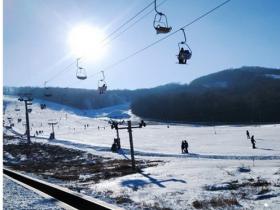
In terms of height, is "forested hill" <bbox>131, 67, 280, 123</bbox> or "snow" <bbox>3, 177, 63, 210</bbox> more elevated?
"forested hill" <bbox>131, 67, 280, 123</bbox>

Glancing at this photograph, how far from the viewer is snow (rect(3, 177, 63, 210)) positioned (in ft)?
41.4

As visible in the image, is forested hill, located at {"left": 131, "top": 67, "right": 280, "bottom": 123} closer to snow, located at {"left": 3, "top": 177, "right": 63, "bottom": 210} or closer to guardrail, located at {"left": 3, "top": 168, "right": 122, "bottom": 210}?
guardrail, located at {"left": 3, "top": 168, "right": 122, "bottom": 210}

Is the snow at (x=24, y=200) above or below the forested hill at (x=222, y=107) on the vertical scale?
below

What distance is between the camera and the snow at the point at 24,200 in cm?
1262

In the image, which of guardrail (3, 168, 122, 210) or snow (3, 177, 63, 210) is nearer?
guardrail (3, 168, 122, 210)

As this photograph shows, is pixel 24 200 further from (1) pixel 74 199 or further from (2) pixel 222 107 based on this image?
(2) pixel 222 107

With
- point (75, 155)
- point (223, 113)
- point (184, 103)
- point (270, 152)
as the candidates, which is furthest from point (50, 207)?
point (184, 103)

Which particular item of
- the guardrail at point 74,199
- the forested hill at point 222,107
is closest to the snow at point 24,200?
the guardrail at point 74,199

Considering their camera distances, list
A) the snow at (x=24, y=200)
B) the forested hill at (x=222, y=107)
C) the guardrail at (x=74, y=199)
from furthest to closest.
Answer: the forested hill at (x=222, y=107)
the snow at (x=24, y=200)
the guardrail at (x=74, y=199)

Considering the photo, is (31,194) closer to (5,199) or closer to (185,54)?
(5,199)

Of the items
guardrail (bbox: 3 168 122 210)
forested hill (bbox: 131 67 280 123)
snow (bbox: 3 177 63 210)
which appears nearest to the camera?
guardrail (bbox: 3 168 122 210)

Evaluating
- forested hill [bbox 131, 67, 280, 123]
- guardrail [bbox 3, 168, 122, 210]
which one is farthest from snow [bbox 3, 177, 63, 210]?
forested hill [bbox 131, 67, 280, 123]

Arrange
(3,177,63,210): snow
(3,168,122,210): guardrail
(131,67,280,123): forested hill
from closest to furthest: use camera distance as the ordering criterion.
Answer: (3,168,122,210): guardrail < (3,177,63,210): snow < (131,67,280,123): forested hill

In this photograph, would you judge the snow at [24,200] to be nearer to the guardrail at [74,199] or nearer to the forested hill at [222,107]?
the guardrail at [74,199]
